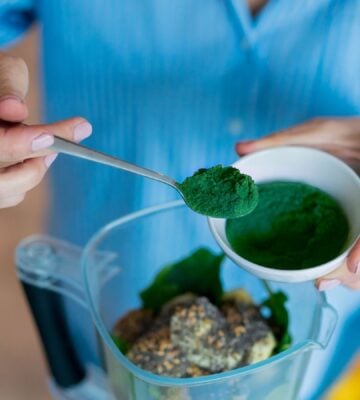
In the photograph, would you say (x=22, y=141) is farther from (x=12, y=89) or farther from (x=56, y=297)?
(x=56, y=297)

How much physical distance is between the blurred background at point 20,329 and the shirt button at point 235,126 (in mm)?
383

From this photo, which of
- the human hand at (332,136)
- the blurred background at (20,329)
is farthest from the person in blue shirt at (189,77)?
the blurred background at (20,329)

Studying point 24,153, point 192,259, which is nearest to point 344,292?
point 192,259

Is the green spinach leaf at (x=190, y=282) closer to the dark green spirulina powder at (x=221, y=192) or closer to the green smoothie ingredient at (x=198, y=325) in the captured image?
the green smoothie ingredient at (x=198, y=325)

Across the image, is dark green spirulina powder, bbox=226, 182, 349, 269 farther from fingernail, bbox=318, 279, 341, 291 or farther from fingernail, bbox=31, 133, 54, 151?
fingernail, bbox=31, 133, 54, 151

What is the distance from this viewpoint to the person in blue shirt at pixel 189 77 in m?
0.55

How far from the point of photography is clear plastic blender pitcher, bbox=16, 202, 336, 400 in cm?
42

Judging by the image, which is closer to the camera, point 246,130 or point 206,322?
point 206,322

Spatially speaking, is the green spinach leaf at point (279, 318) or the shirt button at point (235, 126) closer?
the green spinach leaf at point (279, 318)

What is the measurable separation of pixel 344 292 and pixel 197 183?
0.63 ft

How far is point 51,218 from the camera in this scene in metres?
0.76

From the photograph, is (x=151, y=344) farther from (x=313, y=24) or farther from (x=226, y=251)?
(x=313, y=24)

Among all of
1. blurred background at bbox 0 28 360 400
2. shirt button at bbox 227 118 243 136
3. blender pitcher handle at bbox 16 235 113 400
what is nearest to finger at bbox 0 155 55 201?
blender pitcher handle at bbox 16 235 113 400

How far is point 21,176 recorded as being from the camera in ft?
1.33
